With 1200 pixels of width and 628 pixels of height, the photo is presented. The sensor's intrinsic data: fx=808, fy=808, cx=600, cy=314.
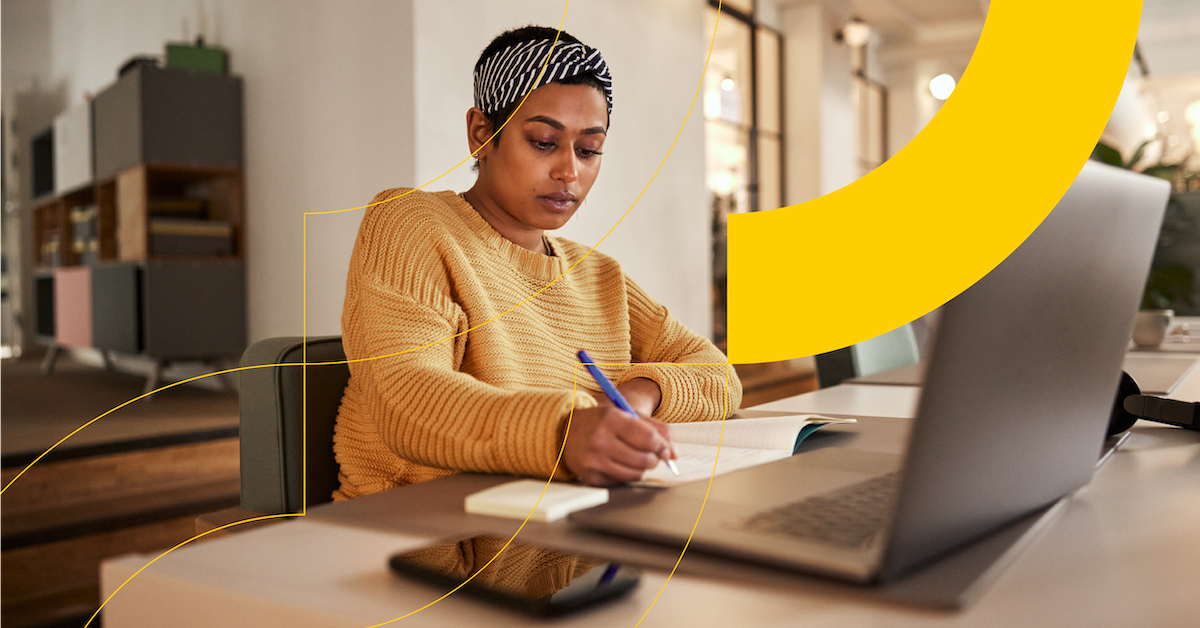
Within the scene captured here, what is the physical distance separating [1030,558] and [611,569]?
0.18 metres

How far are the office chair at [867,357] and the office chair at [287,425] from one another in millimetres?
819

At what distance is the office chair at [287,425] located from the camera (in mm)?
713

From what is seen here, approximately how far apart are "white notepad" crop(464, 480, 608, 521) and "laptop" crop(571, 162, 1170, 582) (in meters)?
0.02

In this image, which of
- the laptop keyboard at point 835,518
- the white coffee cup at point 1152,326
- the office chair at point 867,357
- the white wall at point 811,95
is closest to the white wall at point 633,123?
A: the office chair at point 867,357

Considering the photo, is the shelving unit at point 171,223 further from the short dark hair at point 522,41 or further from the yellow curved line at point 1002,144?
the yellow curved line at point 1002,144

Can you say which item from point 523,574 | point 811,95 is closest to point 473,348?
point 523,574

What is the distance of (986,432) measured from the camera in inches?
12.0

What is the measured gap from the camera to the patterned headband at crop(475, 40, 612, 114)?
672 mm

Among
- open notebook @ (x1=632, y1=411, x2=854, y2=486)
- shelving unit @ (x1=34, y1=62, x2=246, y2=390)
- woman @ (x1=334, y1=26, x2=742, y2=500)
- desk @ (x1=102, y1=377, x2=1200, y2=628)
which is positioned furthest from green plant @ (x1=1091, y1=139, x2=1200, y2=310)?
shelving unit @ (x1=34, y1=62, x2=246, y2=390)

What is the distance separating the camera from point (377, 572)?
0.33 metres

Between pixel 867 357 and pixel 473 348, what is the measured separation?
90cm

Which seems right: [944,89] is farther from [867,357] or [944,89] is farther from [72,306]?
[72,306]

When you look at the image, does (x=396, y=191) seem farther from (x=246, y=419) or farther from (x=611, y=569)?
(x=611, y=569)

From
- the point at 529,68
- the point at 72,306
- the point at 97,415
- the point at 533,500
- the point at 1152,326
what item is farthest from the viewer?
the point at 72,306
